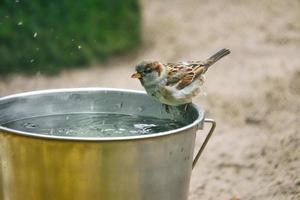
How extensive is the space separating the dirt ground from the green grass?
0.69ft

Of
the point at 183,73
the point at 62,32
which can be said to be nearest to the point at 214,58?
the point at 183,73

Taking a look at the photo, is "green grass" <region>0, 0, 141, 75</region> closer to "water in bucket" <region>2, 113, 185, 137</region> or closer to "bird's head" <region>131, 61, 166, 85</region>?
"bird's head" <region>131, 61, 166, 85</region>

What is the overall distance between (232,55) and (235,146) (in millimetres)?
3094

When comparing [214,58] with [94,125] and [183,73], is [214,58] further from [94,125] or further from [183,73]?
[94,125]

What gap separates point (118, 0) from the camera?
9.25 m

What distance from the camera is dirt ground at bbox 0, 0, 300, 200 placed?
17.5ft

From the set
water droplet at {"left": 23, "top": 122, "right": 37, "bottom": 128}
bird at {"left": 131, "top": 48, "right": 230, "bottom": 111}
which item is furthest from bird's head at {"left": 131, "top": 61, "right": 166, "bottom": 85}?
water droplet at {"left": 23, "top": 122, "right": 37, "bottom": 128}

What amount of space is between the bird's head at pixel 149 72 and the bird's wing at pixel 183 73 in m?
0.09

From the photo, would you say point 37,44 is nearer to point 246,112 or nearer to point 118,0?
point 118,0

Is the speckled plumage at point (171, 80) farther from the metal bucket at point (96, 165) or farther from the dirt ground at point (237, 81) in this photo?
the dirt ground at point (237, 81)

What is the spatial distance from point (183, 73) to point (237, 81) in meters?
3.52

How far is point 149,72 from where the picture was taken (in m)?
4.31

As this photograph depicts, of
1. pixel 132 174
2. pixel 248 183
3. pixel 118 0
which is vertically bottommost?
pixel 248 183

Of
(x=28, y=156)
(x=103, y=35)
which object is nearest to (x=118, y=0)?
(x=103, y=35)
